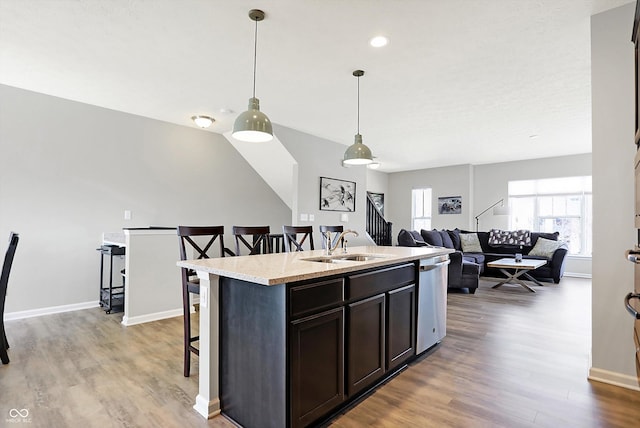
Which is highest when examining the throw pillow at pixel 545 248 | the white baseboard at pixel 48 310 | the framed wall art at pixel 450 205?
the framed wall art at pixel 450 205

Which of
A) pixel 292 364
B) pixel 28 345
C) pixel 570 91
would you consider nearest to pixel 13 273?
pixel 28 345

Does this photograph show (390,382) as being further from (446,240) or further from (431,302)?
(446,240)

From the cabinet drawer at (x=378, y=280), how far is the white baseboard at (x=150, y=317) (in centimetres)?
292

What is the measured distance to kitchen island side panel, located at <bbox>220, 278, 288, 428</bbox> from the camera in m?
1.67

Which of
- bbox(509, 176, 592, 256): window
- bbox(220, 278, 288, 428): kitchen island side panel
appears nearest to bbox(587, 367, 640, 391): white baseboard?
bbox(220, 278, 288, 428): kitchen island side panel

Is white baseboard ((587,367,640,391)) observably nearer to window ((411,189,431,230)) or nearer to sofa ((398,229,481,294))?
sofa ((398,229,481,294))

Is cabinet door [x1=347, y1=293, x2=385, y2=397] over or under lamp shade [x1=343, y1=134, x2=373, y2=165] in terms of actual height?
under

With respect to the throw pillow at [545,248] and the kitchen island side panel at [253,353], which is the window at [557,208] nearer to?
the throw pillow at [545,248]

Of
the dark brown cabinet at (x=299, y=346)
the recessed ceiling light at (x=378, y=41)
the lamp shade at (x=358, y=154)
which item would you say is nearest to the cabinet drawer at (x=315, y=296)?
the dark brown cabinet at (x=299, y=346)

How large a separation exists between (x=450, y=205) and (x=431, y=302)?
21.1 feet

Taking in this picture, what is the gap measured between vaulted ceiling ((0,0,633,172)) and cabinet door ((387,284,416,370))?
2.08 metres

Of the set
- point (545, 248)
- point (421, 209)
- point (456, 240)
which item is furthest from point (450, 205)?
A: point (545, 248)

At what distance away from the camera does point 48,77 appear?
3.63 meters

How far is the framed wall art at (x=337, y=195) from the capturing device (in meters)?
5.96
